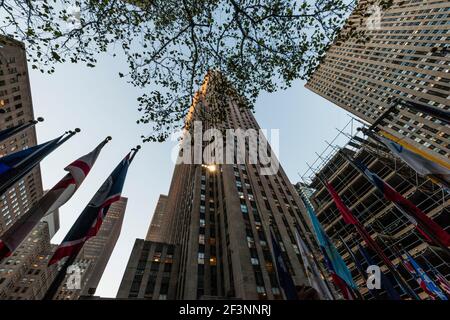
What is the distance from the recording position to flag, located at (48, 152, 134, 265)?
25.3 feet

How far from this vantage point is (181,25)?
48.5ft

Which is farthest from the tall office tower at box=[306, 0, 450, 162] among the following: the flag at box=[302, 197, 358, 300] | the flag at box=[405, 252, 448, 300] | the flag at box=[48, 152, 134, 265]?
the flag at box=[48, 152, 134, 265]

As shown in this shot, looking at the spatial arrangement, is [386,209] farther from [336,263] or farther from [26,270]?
[26,270]

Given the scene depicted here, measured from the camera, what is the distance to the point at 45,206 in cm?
938

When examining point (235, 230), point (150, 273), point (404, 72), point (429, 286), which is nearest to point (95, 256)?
point (150, 273)

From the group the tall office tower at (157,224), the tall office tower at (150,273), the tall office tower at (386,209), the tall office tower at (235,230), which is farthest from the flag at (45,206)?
the tall office tower at (157,224)

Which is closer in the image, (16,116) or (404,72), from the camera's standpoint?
(16,116)

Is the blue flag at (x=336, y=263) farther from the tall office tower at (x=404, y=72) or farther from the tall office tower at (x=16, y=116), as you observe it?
the tall office tower at (x=16, y=116)

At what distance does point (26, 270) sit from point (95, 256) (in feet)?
245

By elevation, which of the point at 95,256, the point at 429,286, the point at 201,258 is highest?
the point at 95,256

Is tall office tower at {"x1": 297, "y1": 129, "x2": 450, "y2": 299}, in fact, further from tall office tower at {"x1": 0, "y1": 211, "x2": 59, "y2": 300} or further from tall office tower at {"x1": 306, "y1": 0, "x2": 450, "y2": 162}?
tall office tower at {"x1": 0, "y1": 211, "x2": 59, "y2": 300}

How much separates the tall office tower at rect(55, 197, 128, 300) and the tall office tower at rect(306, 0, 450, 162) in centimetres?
12200

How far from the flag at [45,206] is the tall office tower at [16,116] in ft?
152

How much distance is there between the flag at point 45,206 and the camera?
8.05m
